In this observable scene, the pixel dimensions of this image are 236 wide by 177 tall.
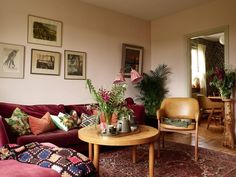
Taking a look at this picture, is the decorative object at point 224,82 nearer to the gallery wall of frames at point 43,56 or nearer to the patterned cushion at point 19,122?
the gallery wall of frames at point 43,56

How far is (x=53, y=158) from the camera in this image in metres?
1.76

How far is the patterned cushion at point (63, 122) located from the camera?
327 cm

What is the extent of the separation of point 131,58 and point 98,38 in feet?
3.30

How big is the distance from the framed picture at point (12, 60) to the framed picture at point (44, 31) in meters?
0.28

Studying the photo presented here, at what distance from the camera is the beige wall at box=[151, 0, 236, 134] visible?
13.7 ft

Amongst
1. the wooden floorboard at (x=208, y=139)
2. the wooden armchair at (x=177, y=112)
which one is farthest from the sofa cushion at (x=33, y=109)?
the wooden floorboard at (x=208, y=139)

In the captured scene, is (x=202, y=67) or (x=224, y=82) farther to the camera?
(x=202, y=67)

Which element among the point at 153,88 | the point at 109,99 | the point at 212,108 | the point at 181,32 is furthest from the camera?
the point at 212,108

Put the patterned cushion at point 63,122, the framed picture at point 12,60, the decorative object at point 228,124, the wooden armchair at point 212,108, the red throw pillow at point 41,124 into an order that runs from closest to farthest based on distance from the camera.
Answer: the red throw pillow at point 41,124, the patterned cushion at point 63,122, the framed picture at point 12,60, the decorative object at point 228,124, the wooden armchair at point 212,108

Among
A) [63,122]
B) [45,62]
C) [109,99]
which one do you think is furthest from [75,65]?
[109,99]

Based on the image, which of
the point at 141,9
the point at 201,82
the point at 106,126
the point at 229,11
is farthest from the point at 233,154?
the point at 201,82

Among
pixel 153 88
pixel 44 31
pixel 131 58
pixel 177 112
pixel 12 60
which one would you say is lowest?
pixel 177 112

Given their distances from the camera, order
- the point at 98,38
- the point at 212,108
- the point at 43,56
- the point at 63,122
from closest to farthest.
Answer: the point at 63,122 < the point at 43,56 < the point at 98,38 < the point at 212,108

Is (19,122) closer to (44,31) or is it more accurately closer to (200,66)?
(44,31)
